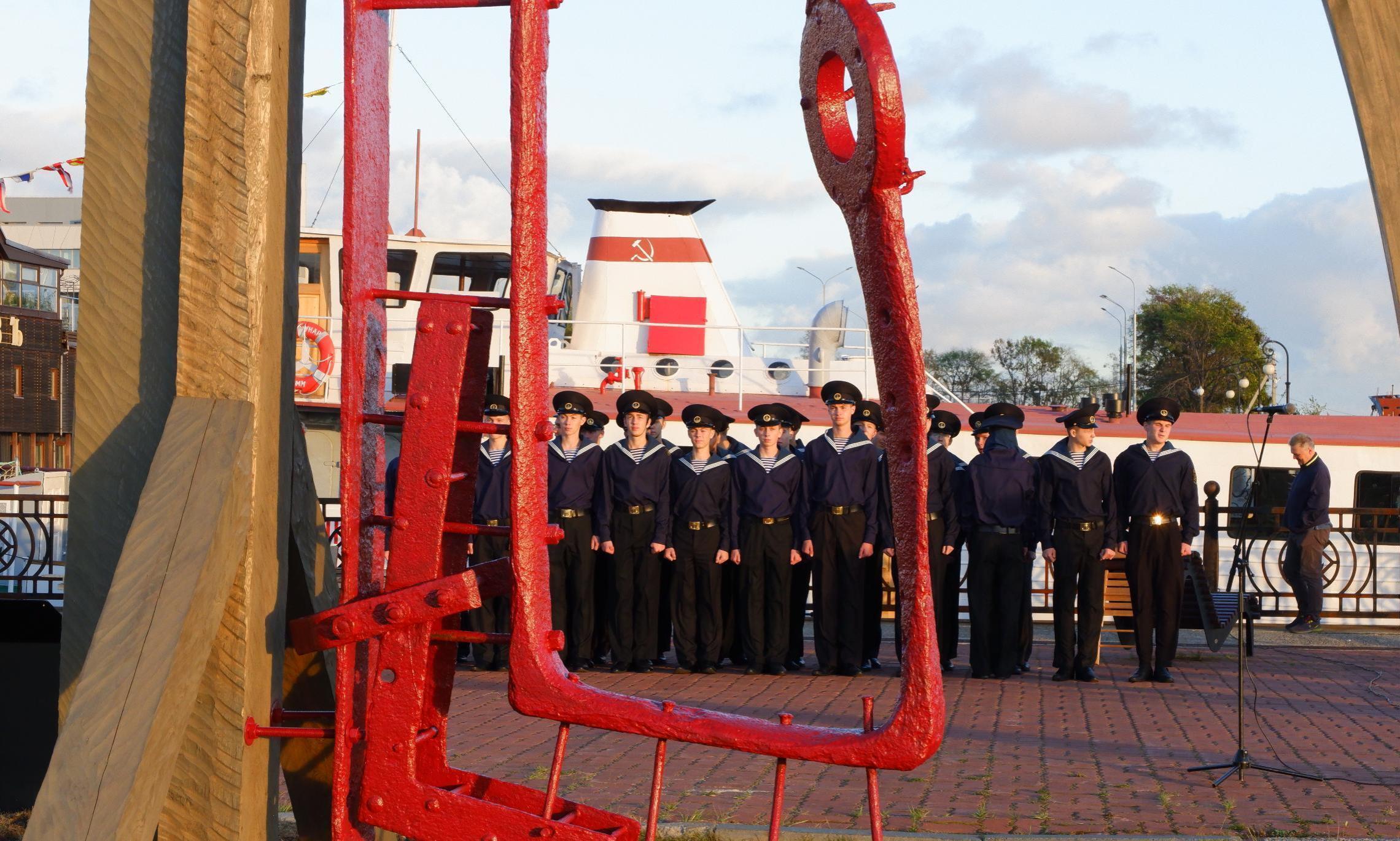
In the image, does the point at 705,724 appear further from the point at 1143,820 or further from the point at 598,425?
the point at 598,425

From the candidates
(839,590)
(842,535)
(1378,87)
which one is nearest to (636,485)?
(842,535)

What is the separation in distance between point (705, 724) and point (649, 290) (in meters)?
18.9

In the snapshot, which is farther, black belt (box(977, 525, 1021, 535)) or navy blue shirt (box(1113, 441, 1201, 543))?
black belt (box(977, 525, 1021, 535))

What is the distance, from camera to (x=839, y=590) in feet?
32.9

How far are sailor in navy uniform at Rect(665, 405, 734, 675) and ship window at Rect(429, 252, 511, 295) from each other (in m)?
9.09

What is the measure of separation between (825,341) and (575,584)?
8276mm

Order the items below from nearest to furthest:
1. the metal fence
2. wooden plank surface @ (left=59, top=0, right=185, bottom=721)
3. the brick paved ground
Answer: wooden plank surface @ (left=59, top=0, right=185, bottom=721)
the brick paved ground
the metal fence

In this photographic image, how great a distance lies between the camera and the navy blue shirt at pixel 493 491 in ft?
31.7

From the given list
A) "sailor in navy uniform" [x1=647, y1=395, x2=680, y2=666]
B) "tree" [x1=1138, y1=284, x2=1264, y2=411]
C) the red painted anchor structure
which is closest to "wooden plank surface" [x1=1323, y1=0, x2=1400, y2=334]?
the red painted anchor structure

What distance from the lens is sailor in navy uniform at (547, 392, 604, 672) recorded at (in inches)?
401

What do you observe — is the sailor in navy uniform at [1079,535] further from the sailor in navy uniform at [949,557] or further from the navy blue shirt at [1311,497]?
the navy blue shirt at [1311,497]

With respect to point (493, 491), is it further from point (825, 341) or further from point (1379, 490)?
point (1379, 490)

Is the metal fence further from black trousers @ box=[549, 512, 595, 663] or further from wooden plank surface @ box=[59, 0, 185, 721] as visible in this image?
wooden plank surface @ box=[59, 0, 185, 721]

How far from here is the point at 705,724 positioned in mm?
2100
